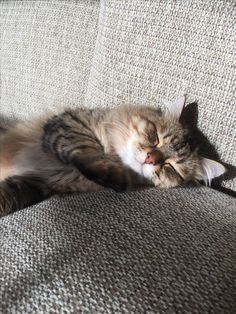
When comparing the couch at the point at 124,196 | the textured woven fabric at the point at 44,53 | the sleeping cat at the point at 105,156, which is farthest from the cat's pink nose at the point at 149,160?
the textured woven fabric at the point at 44,53

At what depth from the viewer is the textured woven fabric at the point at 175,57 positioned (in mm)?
1056

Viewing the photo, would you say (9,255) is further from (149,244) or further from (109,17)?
(109,17)

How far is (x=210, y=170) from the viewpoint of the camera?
3.82ft

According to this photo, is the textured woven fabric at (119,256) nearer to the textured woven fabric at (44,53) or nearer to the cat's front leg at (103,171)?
the cat's front leg at (103,171)

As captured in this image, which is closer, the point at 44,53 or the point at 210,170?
the point at 210,170

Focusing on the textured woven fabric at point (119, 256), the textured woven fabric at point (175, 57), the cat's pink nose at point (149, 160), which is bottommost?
the textured woven fabric at point (119, 256)

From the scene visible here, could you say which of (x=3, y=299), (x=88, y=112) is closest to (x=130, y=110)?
(x=88, y=112)

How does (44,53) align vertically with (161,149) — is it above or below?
above

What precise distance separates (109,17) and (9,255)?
89 cm

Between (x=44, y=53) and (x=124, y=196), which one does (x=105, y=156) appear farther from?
(x=44, y=53)

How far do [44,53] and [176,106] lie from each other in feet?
2.51

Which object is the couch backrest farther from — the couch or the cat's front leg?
the cat's front leg

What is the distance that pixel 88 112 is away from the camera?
4.31ft

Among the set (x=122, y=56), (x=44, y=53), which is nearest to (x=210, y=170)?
(x=122, y=56)
